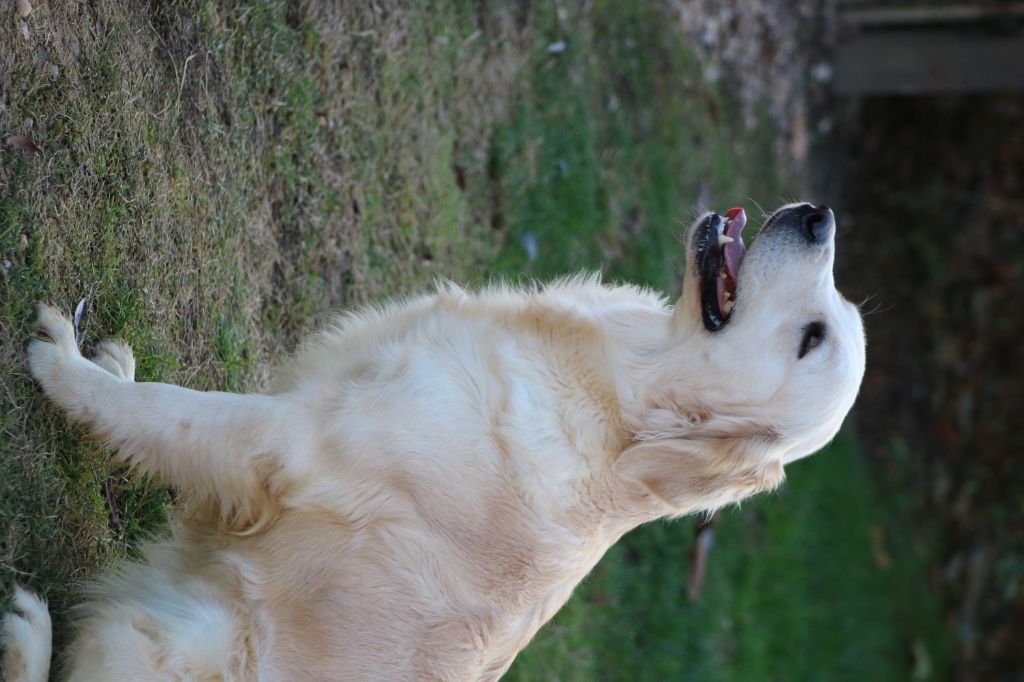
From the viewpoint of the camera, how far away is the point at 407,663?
2.70 metres

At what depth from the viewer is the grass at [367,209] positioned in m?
2.88

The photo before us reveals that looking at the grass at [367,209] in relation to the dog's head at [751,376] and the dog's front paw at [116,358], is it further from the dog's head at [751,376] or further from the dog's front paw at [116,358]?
the dog's head at [751,376]

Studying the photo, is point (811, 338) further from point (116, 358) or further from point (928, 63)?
point (928, 63)

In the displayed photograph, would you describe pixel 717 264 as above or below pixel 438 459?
above

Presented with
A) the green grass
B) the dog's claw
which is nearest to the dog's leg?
the dog's claw

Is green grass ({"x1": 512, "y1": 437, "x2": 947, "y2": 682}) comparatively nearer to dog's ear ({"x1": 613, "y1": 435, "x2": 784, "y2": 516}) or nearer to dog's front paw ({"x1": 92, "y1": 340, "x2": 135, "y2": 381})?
dog's ear ({"x1": 613, "y1": 435, "x2": 784, "y2": 516})

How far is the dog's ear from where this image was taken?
9.39 ft

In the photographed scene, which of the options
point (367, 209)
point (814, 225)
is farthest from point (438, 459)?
point (367, 209)

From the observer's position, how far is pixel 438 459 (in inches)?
106

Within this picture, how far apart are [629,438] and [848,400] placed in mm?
578

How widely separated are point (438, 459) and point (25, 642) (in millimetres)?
1023

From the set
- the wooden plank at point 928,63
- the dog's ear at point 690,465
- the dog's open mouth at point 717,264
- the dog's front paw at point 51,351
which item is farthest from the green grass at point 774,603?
the wooden plank at point 928,63

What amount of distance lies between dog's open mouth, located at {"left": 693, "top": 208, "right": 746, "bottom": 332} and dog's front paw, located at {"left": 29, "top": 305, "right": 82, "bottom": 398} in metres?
1.61

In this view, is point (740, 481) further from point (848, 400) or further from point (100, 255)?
point (100, 255)
